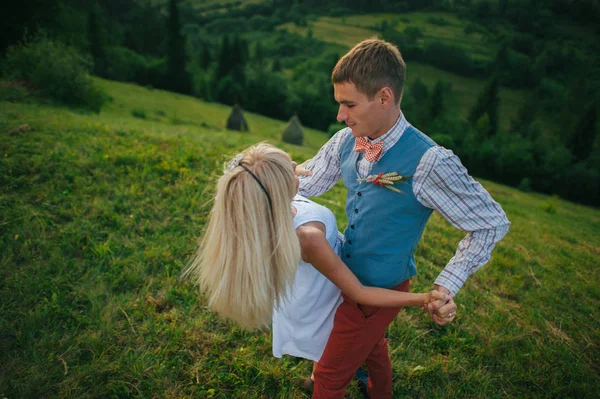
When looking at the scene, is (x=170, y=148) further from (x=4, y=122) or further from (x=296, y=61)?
(x=296, y=61)

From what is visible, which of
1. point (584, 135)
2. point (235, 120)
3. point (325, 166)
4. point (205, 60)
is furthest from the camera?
point (205, 60)

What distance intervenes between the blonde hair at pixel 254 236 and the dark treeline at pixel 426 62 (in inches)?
636

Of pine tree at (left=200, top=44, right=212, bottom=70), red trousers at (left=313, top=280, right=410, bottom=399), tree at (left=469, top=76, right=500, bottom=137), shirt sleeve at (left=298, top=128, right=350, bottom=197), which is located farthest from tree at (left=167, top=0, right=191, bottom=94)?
red trousers at (left=313, top=280, right=410, bottom=399)

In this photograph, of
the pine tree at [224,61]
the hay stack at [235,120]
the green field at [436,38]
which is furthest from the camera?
the green field at [436,38]

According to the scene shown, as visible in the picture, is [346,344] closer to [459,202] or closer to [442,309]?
[442,309]

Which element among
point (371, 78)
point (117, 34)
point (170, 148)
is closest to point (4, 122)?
point (170, 148)

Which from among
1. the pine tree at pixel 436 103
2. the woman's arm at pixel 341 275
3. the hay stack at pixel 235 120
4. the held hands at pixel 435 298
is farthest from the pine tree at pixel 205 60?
the held hands at pixel 435 298

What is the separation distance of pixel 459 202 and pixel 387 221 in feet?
1.37

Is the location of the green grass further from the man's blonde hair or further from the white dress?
Answer: the man's blonde hair

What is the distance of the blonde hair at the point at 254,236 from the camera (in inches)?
71.7

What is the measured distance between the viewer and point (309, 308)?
2279mm

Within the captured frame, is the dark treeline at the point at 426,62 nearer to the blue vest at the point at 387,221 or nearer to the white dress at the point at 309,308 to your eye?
the blue vest at the point at 387,221

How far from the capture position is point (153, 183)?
5.64 m

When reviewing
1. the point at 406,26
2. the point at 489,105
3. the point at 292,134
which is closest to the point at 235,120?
the point at 292,134
